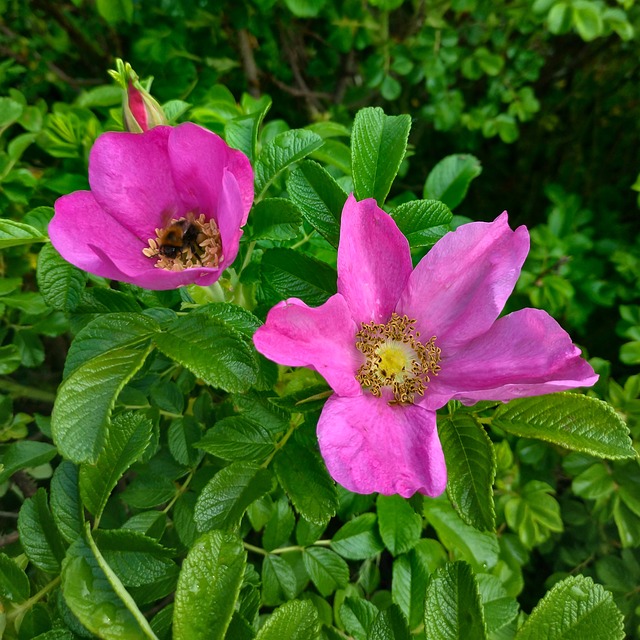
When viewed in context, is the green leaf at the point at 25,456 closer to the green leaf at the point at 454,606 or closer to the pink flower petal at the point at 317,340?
the pink flower petal at the point at 317,340

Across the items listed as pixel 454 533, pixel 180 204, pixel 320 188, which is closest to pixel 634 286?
pixel 454 533

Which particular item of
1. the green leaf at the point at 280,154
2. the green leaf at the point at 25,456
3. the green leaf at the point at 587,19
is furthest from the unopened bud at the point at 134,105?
the green leaf at the point at 587,19

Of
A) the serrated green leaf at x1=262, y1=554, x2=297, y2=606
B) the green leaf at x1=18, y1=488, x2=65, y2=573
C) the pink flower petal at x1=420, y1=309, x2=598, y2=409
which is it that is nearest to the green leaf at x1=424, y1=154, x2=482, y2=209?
the pink flower petal at x1=420, y1=309, x2=598, y2=409

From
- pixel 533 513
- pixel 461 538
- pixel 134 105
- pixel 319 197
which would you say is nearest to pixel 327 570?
pixel 461 538

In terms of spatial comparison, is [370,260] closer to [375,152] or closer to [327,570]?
[375,152]

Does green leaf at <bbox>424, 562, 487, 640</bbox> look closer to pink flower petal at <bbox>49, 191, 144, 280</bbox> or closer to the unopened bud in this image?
pink flower petal at <bbox>49, 191, 144, 280</bbox>

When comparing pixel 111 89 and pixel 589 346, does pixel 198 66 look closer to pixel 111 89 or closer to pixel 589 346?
pixel 111 89
